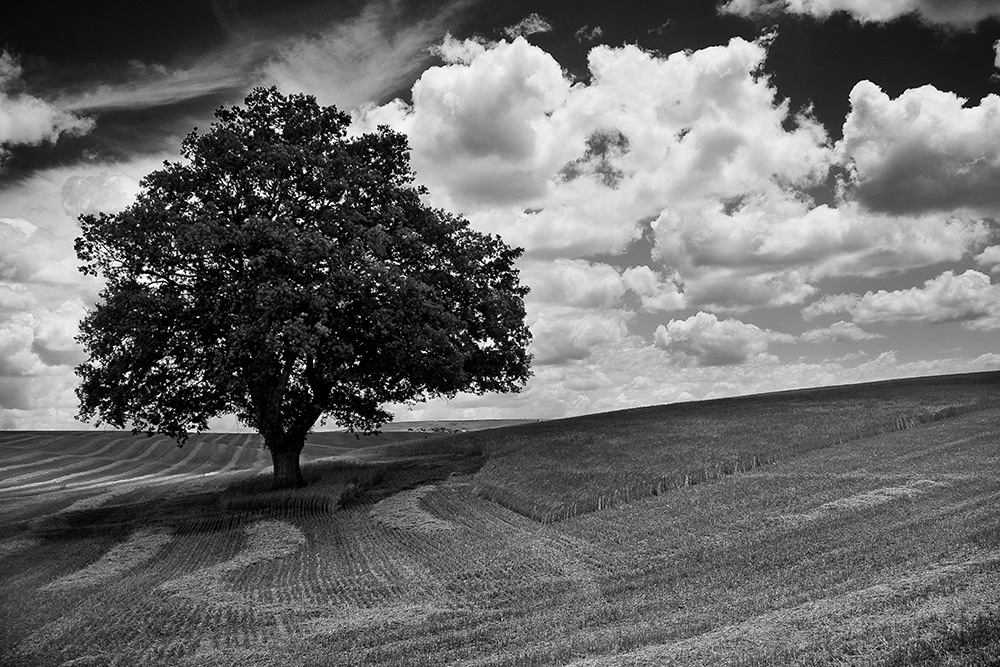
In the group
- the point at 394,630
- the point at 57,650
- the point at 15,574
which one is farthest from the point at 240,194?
the point at 394,630

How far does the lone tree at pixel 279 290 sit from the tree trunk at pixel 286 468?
54 millimetres

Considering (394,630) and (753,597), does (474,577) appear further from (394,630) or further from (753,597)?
(753,597)

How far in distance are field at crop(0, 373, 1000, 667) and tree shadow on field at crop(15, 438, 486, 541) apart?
218mm

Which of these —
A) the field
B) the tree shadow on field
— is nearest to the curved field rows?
the field

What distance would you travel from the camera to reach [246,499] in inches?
1189

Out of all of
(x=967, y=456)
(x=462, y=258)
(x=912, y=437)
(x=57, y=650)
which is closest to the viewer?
(x=57, y=650)

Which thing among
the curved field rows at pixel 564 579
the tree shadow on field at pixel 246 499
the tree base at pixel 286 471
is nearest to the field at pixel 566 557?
the curved field rows at pixel 564 579

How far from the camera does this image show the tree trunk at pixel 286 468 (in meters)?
32.9

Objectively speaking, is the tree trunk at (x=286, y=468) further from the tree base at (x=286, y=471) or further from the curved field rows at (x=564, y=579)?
the curved field rows at (x=564, y=579)

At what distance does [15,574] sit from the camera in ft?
69.4

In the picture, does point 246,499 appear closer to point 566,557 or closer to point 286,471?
point 286,471

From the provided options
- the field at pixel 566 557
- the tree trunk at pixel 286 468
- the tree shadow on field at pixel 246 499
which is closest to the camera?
the field at pixel 566 557

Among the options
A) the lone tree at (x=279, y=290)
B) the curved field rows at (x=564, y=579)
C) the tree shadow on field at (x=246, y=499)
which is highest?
the lone tree at (x=279, y=290)

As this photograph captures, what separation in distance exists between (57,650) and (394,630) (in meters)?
6.98
